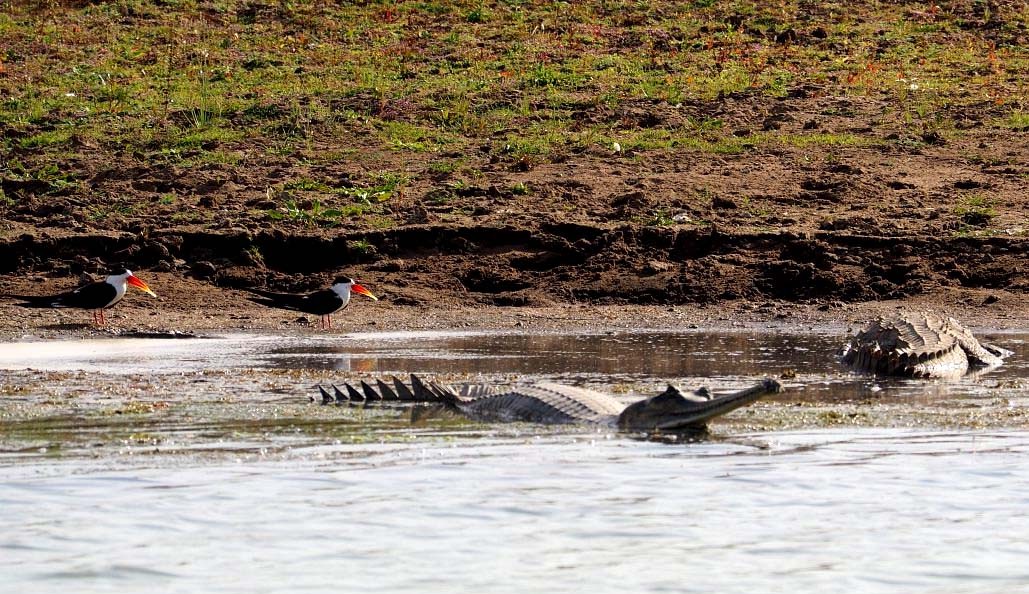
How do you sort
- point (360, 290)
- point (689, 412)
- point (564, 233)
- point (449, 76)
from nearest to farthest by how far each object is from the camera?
point (689, 412) → point (360, 290) → point (564, 233) → point (449, 76)

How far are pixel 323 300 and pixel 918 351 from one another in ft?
18.7

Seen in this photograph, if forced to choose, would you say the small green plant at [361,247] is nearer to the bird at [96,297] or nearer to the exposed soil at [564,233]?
the exposed soil at [564,233]

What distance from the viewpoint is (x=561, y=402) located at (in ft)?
28.0

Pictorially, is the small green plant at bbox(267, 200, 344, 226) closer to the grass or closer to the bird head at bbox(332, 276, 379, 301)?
the grass

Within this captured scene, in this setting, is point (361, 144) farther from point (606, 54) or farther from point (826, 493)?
point (826, 493)

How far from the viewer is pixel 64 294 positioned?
14297mm

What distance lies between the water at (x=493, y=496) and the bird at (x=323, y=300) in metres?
4.07

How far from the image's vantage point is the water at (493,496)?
555 cm

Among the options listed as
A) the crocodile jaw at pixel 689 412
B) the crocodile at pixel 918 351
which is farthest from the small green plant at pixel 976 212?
the crocodile jaw at pixel 689 412

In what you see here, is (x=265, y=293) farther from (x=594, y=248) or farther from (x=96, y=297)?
(x=594, y=248)

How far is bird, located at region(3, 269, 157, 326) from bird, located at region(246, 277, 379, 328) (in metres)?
1.36

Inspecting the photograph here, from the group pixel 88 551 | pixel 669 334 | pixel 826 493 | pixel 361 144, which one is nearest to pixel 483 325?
pixel 669 334

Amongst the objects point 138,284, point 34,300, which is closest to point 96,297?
point 138,284

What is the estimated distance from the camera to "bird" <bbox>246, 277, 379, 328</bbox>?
14.1 meters
